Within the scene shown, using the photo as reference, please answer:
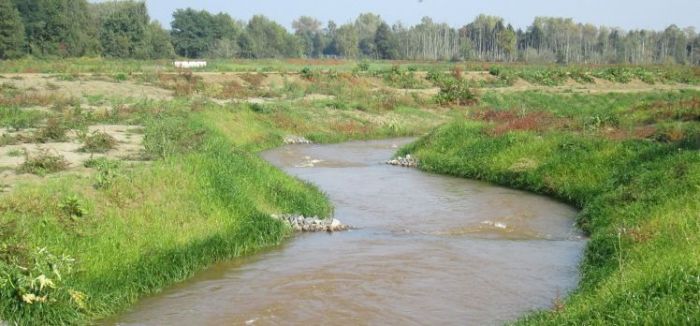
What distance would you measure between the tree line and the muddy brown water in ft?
268

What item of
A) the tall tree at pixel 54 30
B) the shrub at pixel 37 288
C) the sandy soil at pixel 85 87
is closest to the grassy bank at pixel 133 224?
the shrub at pixel 37 288

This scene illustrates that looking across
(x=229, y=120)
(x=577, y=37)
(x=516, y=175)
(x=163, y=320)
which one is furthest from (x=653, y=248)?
(x=577, y=37)

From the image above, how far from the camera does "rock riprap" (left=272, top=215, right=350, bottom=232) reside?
15.8 m

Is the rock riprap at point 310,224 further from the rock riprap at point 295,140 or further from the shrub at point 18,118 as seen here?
the rock riprap at point 295,140

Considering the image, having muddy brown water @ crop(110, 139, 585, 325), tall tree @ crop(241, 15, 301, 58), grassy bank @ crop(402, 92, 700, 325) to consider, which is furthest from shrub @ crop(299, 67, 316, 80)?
tall tree @ crop(241, 15, 301, 58)

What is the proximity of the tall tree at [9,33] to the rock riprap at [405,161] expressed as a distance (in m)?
66.8

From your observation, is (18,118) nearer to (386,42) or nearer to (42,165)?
(42,165)

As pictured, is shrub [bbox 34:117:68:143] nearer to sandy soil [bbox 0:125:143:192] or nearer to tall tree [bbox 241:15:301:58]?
sandy soil [bbox 0:125:143:192]

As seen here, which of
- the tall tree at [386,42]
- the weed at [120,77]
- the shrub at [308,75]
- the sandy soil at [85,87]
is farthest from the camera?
the tall tree at [386,42]

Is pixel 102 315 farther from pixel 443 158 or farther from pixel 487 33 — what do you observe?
pixel 487 33

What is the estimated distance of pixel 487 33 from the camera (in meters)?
153

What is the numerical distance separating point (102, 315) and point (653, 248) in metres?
8.40

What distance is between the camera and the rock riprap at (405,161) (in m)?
27.1

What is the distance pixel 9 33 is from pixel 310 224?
7645 centimetres
